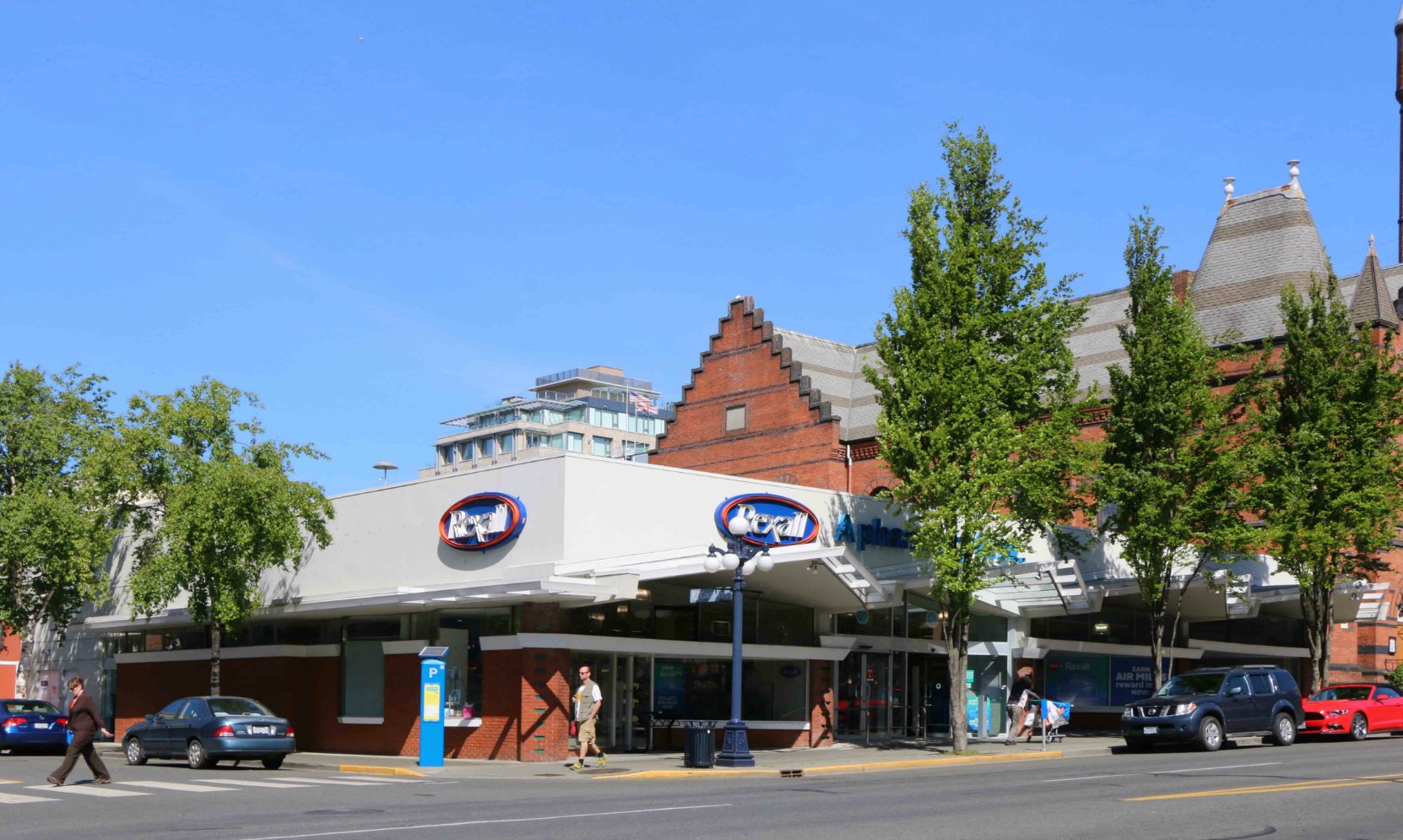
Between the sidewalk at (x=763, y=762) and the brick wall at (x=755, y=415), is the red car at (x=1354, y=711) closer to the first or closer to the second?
the sidewalk at (x=763, y=762)

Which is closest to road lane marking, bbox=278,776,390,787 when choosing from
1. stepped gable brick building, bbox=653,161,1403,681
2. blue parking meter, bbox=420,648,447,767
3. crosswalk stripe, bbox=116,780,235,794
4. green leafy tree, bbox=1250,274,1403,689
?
crosswalk stripe, bbox=116,780,235,794

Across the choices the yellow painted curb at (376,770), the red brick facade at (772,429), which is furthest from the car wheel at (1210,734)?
the red brick facade at (772,429)

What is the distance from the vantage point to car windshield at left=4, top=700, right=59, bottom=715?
112 feet

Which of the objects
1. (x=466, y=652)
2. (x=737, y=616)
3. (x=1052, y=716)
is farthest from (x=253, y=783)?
(x=1052, y=716)

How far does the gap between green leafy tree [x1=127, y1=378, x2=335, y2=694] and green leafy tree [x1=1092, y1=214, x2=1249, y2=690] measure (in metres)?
18.3

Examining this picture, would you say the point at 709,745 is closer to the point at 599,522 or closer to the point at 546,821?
the point at 599,522

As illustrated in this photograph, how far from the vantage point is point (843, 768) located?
2580 cm

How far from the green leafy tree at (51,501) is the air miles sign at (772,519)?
14308mm

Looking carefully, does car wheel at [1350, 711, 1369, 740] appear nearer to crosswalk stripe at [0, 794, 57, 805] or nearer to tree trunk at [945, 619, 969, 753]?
tree trunk at [945, 619, 969, 753]

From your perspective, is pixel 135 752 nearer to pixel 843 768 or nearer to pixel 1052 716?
pixel 843 768

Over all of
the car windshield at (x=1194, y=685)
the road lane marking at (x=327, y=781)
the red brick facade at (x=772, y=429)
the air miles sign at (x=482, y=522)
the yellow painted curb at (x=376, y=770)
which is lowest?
the yellow painted curb at (x=376, y=770)

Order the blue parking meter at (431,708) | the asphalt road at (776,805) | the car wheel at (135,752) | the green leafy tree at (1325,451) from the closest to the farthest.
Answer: the asphalt road at (776,805), the blue parking meter at (431,708), the car wheel at (135,752), the green leafy tree at (1325,451)

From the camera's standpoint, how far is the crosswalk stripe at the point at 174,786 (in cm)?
2047

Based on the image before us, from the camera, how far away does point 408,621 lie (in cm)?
3117
